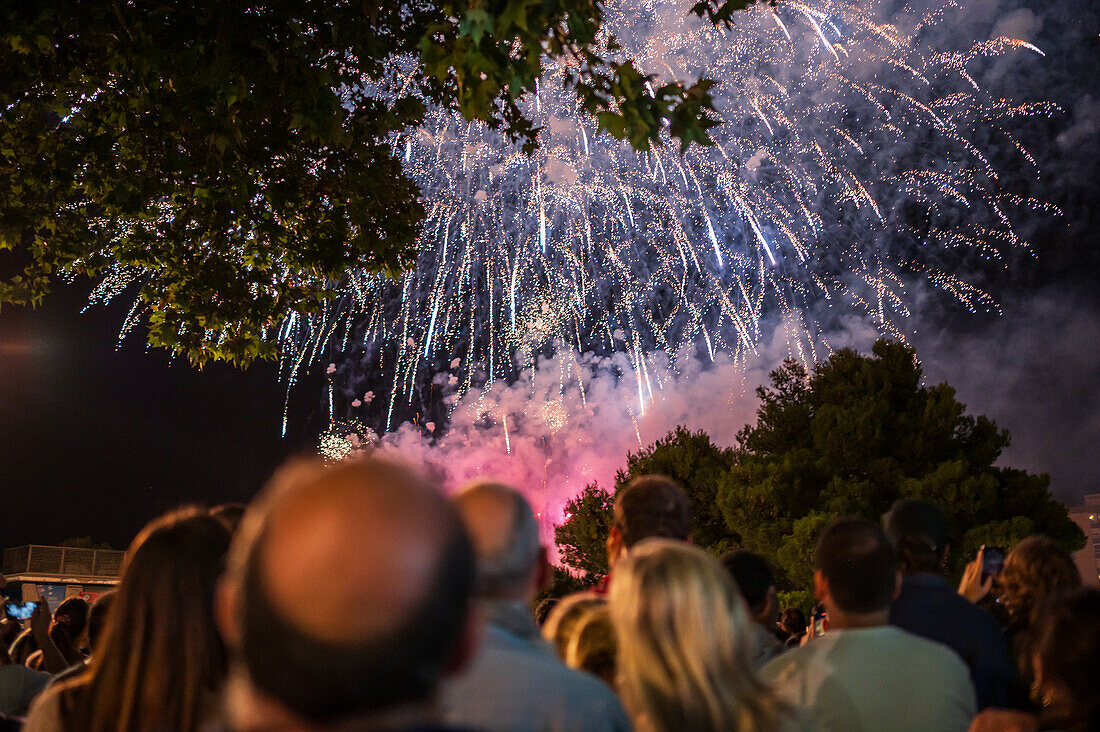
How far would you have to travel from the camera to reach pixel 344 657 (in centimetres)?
100

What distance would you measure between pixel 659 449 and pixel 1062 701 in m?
32.4

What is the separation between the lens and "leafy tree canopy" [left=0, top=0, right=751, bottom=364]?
5.04m

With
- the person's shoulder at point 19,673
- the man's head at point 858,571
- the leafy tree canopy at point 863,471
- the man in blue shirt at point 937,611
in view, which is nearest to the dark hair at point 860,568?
the man's head at point 858,571

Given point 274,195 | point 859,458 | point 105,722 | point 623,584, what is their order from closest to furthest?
point 105,722 → point 623,584 → point 274,195 → point 859,458

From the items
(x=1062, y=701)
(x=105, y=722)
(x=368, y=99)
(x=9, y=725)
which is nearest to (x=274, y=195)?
(x=368, y=99)

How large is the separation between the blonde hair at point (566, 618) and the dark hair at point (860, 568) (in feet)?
2.72

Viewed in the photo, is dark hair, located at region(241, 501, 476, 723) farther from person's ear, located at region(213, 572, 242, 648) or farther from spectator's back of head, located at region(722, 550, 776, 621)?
spectator's back of head, located at region(722, 550, 776, 621)

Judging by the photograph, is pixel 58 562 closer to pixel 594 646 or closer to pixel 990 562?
pixel 990 562

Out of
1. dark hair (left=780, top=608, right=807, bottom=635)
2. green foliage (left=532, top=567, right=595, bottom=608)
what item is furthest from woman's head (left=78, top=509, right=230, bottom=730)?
green foliage (left=532, top=567, right=595, bottom=608)

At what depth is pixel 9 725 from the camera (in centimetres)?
303

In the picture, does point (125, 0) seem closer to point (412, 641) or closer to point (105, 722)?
point (105, 722)

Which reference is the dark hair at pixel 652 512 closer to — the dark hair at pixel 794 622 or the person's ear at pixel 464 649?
the person's ear at pixel 464 649

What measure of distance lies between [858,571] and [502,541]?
1.38m

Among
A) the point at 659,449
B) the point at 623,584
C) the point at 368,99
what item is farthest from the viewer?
the point at 659,449
